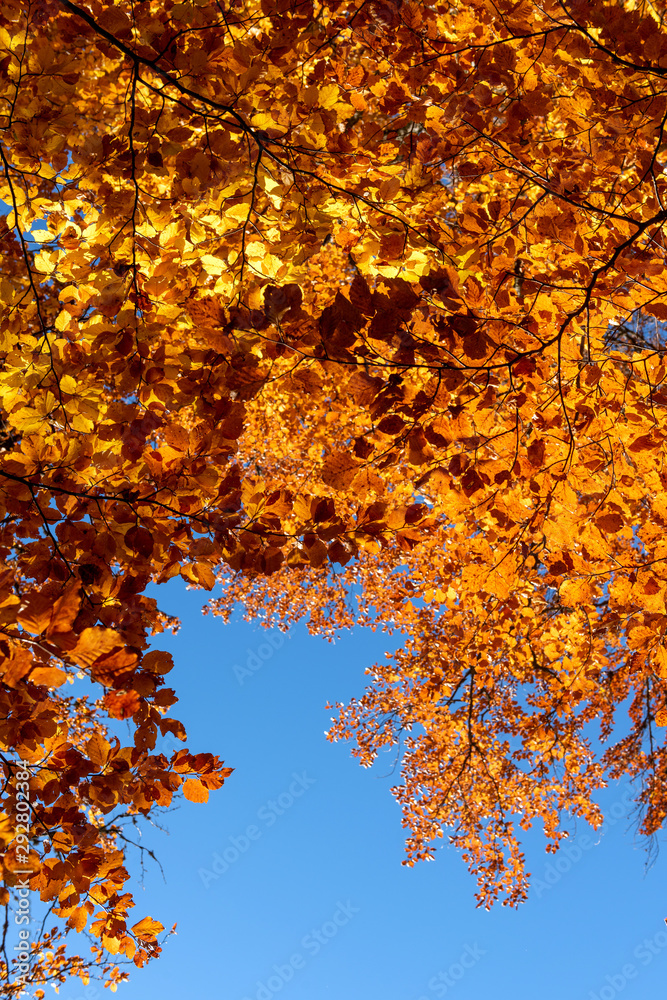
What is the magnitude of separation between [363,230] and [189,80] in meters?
1.14

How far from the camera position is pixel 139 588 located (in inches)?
106

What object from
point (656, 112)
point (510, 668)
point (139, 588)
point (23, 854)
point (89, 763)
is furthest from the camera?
point (510, 668)

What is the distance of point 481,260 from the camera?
11.0 feet

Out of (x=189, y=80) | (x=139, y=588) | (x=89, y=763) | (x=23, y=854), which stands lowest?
(x=23, y=854)

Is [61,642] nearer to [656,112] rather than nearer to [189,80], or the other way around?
[189,80]

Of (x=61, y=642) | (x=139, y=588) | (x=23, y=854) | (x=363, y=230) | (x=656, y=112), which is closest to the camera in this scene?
(x=61, y=642)

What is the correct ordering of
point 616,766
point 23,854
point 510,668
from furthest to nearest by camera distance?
point 616,766, point 510,668, point 23,854

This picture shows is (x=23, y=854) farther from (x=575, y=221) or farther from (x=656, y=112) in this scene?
(x=656, y=112)

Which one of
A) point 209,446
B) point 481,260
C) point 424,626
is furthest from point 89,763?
point 424,626

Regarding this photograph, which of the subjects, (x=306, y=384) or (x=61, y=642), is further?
(x=306, y=384)

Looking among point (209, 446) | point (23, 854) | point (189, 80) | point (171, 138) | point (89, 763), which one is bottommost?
point (23, 854)

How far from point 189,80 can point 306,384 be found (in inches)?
64.8

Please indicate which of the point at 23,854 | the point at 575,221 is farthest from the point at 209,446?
the point at 575,221

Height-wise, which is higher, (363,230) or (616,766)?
(363,230)
